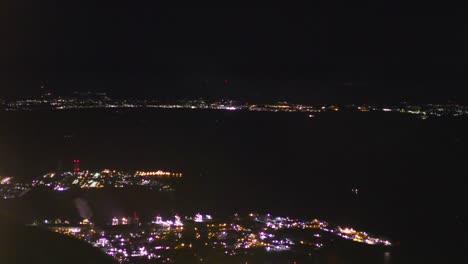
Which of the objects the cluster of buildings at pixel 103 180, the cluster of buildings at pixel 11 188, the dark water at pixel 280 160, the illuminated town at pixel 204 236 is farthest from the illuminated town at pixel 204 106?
the illuminated town at pixel 204 236

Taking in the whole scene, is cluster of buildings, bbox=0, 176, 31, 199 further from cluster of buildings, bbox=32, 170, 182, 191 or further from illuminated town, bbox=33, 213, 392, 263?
illuminated town, bbox=33, 213, 392, 263

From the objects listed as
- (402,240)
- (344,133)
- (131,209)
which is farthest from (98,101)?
(402,240)

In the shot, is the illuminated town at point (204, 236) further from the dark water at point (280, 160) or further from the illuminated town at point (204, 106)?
the illuminated town at point (204, 106)

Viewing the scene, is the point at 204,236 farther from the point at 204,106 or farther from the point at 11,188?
the point at 204,106

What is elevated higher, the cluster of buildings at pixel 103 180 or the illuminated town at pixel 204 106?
the illuminated town at pixel 204 106

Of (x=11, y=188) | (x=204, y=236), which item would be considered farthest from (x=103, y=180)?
(x=204, y=236)

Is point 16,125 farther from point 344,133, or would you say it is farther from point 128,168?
point 344,133

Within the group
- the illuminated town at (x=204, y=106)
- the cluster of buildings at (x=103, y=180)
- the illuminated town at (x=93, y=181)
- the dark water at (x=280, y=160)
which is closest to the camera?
the dark water at (x=280, y=160)
